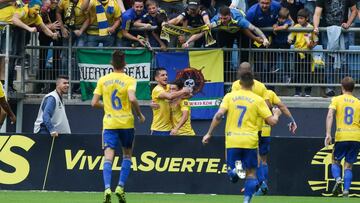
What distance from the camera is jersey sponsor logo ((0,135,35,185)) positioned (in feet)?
66.9

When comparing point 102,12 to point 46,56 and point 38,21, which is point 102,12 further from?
point 46,56

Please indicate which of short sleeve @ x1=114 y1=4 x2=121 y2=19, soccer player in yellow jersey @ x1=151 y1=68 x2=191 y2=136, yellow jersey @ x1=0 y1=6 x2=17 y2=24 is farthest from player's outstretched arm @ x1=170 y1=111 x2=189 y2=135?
yellow jersey @ x1=0 y1=6 x2=17 y2=24

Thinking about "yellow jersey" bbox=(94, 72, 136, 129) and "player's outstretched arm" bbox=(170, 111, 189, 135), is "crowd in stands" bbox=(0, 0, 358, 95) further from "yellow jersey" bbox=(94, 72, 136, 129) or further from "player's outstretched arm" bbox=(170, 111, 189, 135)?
"yellow jersey" bbox=(94, 72, 136, 129)

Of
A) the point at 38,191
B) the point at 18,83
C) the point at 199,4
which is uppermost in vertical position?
the point at 199,4

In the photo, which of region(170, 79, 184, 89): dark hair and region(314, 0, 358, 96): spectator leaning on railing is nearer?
region(170, 79, 184, 89): dark hair

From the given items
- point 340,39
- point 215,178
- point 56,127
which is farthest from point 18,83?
point 340,39

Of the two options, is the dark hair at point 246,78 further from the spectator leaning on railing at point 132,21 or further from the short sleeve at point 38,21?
the short sleeve at point 38,21

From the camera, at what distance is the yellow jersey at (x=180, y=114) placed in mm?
21422

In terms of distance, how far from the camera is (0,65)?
2267 cm

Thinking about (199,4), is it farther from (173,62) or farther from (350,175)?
(350,175)

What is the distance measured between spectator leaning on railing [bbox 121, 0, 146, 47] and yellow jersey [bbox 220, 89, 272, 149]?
22.9 feet

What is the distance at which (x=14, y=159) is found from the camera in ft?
67.1

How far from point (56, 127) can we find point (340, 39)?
6.49 meters

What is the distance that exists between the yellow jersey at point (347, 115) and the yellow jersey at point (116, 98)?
5.12 m
